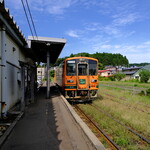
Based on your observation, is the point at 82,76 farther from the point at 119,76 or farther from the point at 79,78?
the point at 119,76

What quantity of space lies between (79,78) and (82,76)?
0.25 meters

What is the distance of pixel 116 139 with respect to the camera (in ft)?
16.9

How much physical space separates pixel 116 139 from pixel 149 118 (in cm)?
288

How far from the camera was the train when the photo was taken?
419 inches

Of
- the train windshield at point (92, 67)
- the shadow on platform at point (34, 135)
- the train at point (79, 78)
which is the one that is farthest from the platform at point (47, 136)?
the train windshield at point (92, 67)

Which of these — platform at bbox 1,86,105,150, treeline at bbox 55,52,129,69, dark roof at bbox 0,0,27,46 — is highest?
treeline at bbox 55,52,129,69

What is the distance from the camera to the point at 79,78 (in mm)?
10703

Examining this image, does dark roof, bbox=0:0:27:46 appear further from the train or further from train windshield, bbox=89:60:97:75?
train windshield, bbox=89:60:97:75

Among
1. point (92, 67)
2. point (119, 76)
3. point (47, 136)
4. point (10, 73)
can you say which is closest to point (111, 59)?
point (119, 76)

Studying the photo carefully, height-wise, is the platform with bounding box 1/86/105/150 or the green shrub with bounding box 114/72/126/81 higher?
the green shrub with bounding box 114/72/126/81

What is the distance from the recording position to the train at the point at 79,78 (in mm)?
10648

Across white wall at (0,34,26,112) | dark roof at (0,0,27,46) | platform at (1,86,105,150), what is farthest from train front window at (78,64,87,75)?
platform at (1,86,105,150)

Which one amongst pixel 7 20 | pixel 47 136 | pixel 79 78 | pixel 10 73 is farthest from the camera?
pixel 79 78

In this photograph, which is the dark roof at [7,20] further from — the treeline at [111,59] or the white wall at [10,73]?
the treeline at [111,59]
